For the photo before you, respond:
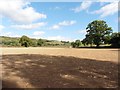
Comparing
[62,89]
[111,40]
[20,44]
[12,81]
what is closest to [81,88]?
[62,89]

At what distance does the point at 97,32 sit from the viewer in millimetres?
72625

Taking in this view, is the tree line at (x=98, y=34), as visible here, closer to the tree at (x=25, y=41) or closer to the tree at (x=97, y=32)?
the tree at (x=97, y=32)

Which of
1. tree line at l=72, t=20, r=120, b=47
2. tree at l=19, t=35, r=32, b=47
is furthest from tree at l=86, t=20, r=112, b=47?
tree at l=19, t=35, r=32, b=47

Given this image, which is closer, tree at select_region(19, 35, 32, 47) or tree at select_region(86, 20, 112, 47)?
tree at select_region(86, 20, 112, 47)

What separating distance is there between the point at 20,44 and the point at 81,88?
88.5 m

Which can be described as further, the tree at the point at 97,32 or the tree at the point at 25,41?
the tree at the point at 25,41

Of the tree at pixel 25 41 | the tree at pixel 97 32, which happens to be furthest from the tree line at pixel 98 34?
the tree at pixel 25 41

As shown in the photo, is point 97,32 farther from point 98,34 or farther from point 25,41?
point 25,41

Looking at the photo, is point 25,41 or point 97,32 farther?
point 25,41

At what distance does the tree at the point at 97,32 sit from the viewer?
234ft

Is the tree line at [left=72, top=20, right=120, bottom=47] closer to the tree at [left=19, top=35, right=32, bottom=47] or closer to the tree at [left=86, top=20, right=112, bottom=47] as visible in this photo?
the tree at [left=86, top=20, right=112, bottom=47]

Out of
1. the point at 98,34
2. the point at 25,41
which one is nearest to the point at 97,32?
the point at 98,34

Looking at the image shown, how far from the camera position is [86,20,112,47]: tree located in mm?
71250

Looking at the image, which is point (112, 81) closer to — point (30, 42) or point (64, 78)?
point (64, 78)
